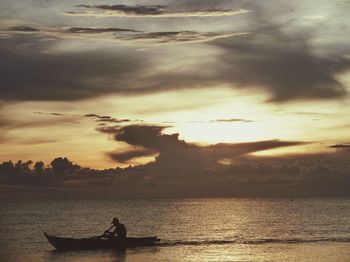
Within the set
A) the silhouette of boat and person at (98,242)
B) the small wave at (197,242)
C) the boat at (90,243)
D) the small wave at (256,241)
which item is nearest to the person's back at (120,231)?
the silhouette of boat and person at (98,242)

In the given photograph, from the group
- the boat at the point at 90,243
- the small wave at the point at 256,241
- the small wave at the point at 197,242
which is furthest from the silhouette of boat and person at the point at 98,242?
the small wave at the point at 256,241

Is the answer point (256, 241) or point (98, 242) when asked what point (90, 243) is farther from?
point (256, 241)

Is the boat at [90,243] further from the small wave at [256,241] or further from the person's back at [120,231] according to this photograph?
the small wave at [256,241]

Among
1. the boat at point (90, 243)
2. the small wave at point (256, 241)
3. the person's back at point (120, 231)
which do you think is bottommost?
the small wave at point (256, 241)

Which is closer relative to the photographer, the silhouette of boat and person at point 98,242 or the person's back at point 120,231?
the silhouette of boat and person at point 98,242

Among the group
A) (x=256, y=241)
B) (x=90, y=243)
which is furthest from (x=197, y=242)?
(x=90, y=243)

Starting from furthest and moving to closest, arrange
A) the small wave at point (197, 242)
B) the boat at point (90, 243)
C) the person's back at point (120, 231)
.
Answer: the small wave at point (197, 242) → the person's back at point (120, 231) → the boat at point (90, 243)

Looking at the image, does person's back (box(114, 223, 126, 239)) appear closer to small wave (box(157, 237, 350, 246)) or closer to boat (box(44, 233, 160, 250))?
boat (box(44, 233, 160, 250))

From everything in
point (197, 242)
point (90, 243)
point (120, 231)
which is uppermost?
point (120, 231)

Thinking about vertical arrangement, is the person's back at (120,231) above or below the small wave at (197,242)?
above

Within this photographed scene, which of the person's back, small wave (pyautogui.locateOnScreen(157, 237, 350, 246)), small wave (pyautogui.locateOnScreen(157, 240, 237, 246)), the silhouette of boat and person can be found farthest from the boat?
small wave (pyautogui.locateOnScreen(157, 237, 350, 246))

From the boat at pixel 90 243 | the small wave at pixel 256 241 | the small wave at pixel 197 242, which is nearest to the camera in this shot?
the boat at pixel 90 243

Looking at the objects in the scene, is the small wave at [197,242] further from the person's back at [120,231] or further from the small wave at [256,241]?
the person's back at [120,231]

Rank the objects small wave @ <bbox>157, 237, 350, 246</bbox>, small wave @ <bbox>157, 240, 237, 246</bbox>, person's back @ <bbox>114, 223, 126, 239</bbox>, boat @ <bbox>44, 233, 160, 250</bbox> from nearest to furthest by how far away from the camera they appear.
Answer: boat @ <bbox>44, 233, 160, 250</bbox> < person's back @ <bbox>114, 223, 126, 239</bbox> < small wave @ <bbox>157, 240, 237, 246</bbox> < small wave @ <bbox>157, 237, 350, 246</bbox>
